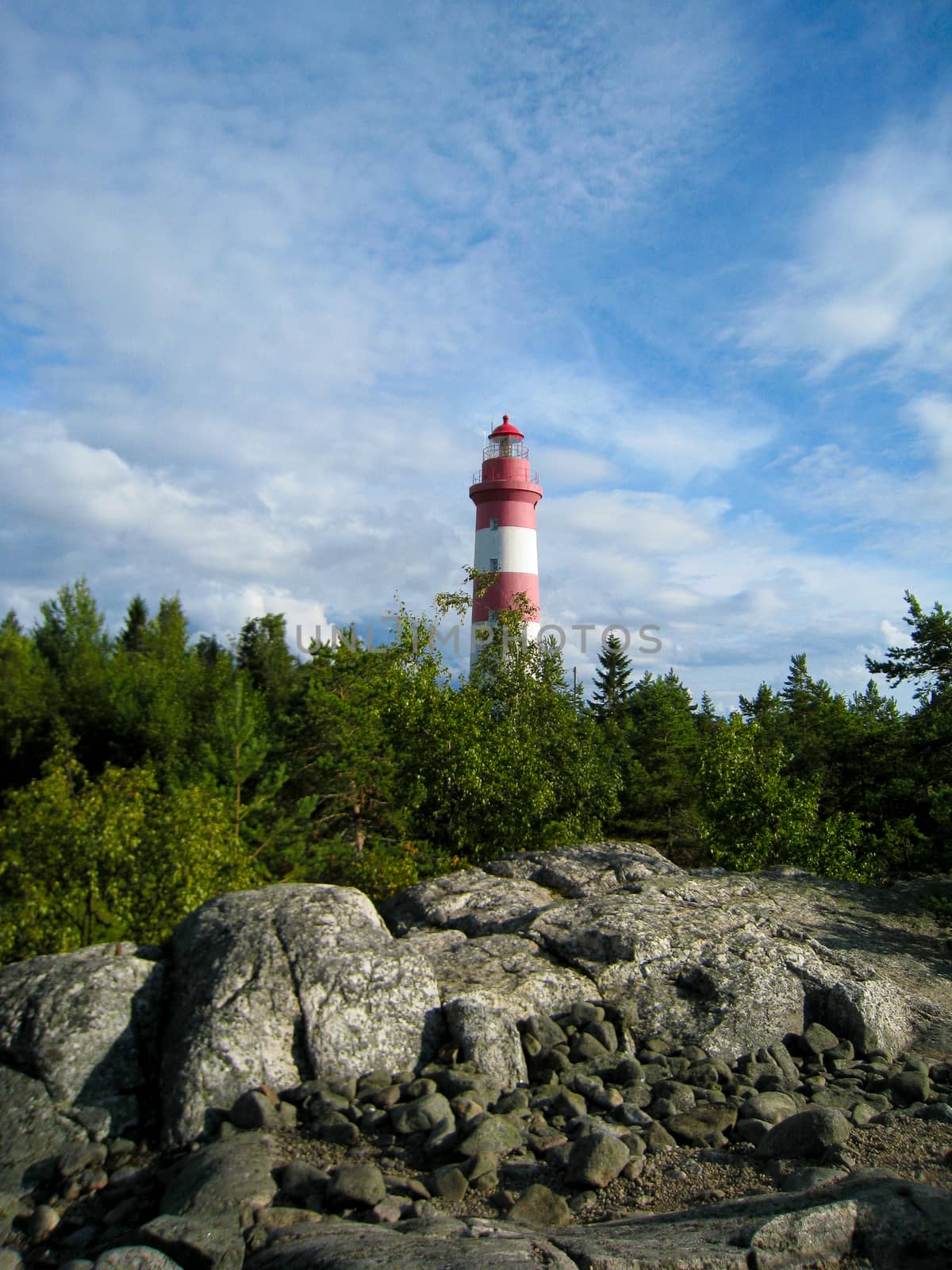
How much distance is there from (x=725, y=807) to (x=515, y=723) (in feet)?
20.7

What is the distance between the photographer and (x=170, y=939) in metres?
9.98

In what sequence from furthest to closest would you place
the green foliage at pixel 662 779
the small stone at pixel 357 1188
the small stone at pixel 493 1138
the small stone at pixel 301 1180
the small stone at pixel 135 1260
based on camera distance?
the green foliage at pixel 662 779 → the small stone at pixel 493 1138 → the small stone at pixel 301 1180 → the small stone at pixel 357 1188 → the small stone at pixel 135 1260

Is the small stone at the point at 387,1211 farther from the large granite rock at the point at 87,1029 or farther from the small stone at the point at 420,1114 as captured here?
the large granite rock at the point at 87,1029

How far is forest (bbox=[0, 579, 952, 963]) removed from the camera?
44.1ft

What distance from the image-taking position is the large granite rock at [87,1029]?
818 cm

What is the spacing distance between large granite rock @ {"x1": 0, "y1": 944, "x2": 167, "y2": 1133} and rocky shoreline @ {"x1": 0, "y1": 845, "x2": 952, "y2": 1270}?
24mm

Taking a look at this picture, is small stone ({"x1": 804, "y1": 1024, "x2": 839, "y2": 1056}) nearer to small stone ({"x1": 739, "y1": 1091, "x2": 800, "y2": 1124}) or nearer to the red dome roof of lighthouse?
small stone ({"x1": 739, "y1": 1091, "x2": 800, "y2": 1124})

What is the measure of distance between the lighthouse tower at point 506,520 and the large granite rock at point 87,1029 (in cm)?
2973

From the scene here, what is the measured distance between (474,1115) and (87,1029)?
3679 millimetres

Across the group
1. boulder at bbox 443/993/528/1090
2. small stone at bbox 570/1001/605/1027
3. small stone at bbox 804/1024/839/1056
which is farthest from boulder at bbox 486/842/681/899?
boulder at bbox 443/993/528/1090

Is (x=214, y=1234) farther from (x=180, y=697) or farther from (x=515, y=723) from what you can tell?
(x=180, y=697)

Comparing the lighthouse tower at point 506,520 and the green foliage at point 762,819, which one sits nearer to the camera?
the green foliage at point 762,819

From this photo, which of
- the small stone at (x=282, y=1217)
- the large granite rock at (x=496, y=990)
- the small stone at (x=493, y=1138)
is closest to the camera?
the small stone at (x=282, y=1217)

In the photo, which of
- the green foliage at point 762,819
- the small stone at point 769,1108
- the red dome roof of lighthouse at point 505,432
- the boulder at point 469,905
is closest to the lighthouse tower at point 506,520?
the red dome roof of lighthouse at point 505,432
